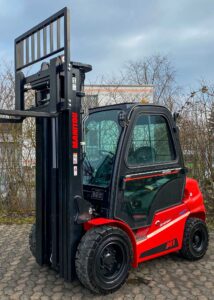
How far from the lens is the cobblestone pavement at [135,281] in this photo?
3.77 metres

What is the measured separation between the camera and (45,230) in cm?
413

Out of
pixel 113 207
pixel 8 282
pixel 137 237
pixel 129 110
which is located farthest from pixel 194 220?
pixel 8 282

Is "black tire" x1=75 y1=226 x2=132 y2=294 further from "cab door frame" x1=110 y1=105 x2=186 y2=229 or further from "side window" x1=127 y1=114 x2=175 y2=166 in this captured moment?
"side window" x1=127 y1=114 x2=175 y2=166

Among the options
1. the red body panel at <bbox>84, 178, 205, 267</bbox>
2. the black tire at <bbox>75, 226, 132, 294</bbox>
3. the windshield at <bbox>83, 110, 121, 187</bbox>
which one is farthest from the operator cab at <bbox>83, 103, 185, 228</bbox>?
the black tire at <bbox>75, 226, 132, 294</bbox>

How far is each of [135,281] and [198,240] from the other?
1.29 metres

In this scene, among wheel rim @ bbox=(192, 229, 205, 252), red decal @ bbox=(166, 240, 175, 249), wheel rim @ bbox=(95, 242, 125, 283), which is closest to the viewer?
wheel rim @ bbox=(95, 242, 125, 283)

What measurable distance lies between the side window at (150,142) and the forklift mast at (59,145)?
26.0 inches

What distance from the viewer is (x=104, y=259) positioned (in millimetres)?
3719

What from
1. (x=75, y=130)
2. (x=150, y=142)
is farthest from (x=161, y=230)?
(x=75, y=130)

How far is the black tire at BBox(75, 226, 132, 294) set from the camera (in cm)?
355

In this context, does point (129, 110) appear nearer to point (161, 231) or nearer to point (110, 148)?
point (110, 148)

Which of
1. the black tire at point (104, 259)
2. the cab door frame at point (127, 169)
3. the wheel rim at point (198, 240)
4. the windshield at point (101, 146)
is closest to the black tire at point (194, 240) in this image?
the wheel rim at point (198, 240)

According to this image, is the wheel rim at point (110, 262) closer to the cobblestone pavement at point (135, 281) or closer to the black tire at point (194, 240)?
the cobblestone pavement at point (135, 281)

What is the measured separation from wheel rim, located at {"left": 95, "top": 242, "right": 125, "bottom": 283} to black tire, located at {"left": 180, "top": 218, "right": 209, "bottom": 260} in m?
1.19
